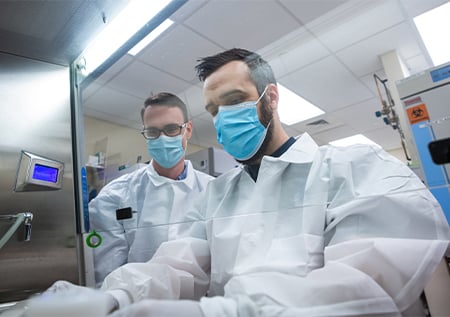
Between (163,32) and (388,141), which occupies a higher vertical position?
(163,32)

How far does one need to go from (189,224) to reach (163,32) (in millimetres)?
771

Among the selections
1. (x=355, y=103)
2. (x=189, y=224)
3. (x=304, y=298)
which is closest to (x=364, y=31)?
(x=355, y=103)

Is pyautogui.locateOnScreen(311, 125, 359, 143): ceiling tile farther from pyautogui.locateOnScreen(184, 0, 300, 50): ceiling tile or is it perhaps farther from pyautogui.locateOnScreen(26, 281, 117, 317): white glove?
pyautogui.locateOnScreen(26, 281, 117, 317): white glove

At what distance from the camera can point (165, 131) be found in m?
1.17

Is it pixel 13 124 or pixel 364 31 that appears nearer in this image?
pixel 364 31

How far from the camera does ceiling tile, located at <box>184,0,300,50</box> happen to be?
93cm

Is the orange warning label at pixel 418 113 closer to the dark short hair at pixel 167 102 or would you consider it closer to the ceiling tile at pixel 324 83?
the ceiling tile at pixel 324 83

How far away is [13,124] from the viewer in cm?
130

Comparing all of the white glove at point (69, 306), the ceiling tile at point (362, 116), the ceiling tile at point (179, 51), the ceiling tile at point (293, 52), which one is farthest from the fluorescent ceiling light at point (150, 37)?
the white glove at point (69, 306)

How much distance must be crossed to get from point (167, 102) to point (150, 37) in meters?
0.28

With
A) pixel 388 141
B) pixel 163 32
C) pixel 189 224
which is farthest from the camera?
pixel 163 32

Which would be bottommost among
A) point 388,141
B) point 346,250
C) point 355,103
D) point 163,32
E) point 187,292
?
point 187,292

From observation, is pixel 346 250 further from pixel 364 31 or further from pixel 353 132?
pixel 364 31

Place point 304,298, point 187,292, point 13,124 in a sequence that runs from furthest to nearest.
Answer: point 13,124 → point 187,292 → point 304,298
